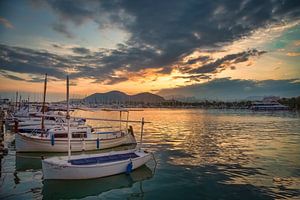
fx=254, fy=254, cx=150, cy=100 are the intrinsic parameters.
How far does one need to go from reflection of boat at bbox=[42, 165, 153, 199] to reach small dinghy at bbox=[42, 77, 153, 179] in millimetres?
383

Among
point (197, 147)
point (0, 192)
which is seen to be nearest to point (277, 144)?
point (197, 147)

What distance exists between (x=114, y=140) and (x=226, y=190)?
704 inches

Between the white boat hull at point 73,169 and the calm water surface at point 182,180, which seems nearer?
the calm water surface at point 182,180

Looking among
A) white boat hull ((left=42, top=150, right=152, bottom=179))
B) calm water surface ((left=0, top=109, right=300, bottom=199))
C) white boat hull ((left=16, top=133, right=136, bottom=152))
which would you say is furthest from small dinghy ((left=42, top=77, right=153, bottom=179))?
white boat hull ((left=16, top=133, right=136, bottom=152))

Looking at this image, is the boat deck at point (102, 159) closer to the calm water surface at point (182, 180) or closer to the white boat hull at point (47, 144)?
the calm water surface at point (182, 180)

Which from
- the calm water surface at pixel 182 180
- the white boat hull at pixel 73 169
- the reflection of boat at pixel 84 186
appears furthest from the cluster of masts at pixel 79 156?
the calm water surface at pixel 182 180

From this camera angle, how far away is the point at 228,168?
74.8 ft

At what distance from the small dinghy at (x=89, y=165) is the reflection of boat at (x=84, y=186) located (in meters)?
0.38

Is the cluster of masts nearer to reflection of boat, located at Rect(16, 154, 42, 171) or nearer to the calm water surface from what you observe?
the calm water surface

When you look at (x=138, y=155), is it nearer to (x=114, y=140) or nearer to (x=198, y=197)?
(x=198, y=197)

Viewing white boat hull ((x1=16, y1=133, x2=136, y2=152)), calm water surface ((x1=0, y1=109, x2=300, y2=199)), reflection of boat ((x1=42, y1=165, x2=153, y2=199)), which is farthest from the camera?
white boat hull ((x1=16, y1=133, x2=136, y2=152))

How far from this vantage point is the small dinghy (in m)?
18.1

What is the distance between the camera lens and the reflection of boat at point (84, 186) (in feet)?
55.6

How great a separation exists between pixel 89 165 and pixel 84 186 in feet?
4.83
